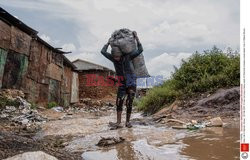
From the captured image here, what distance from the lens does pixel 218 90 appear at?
724cm

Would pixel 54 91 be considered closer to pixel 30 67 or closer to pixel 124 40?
pixel 30 67

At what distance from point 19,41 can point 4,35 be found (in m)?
1.22

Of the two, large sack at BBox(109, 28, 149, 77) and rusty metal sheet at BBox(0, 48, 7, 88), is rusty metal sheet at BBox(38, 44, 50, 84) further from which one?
large sack at BBox(109, 28, 149, 77)

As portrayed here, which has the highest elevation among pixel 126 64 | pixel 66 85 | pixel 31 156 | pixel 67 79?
pixel 67 79

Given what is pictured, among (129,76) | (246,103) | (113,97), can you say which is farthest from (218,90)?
(113,97)

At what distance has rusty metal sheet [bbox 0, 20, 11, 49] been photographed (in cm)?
1087

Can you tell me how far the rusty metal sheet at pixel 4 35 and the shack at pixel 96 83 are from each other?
15.6 m

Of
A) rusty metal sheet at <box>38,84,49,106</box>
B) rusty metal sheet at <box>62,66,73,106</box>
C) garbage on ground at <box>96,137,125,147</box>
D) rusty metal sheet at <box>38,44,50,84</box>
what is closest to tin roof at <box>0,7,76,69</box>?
rusty metal sheet at <box>38,44,50,84</box>

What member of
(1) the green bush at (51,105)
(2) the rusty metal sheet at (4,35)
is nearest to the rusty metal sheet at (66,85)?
(1) the green bush at (51,105)

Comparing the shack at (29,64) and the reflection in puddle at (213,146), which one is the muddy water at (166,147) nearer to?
the reflection in puddle at (213,146)

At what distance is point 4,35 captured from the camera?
1105 cm

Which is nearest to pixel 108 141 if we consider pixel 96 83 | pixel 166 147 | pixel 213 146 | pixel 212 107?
pixel 166 147

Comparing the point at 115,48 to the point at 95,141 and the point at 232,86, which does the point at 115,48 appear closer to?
the point at 95,141

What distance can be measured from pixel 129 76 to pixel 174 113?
1.94m
